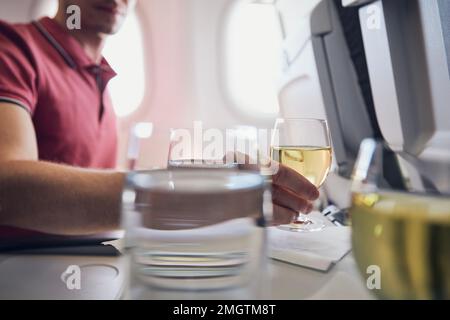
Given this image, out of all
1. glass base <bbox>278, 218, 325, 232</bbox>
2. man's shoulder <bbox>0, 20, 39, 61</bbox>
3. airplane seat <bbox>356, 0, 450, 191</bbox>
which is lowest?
glass base <bbox>278, 218, 325, 232</bbox>

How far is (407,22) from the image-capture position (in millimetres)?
790

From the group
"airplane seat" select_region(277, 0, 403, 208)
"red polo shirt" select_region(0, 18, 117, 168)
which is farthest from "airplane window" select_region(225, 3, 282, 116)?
"red polo shirt" select_region(0, 18, 117, 168)

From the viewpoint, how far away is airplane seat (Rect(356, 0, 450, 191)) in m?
0.75

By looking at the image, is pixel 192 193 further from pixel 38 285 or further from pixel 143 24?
pixel 143 24

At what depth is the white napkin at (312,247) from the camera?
40cm

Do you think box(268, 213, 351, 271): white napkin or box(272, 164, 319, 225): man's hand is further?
box(272, 164, 319, 225): man's hand

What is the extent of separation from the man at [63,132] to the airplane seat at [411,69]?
0.39m

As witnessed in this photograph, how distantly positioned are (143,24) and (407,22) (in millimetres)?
1054

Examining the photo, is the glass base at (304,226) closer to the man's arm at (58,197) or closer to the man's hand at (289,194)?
the man's hand at (289,194)

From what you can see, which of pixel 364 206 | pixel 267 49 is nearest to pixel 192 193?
pixel 364 206

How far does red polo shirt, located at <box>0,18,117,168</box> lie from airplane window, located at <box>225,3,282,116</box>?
0.48 metres

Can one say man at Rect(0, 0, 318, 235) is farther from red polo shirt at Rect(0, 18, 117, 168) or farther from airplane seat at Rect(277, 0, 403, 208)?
airplane seat at Rect(277, 0, 403, 208)

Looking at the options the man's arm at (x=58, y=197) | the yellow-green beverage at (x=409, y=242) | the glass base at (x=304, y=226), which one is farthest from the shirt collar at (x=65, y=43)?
the yellow-green beverage at (x=409, y=242)

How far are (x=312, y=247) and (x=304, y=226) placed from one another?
0.14 metres
